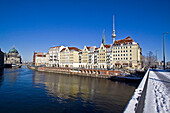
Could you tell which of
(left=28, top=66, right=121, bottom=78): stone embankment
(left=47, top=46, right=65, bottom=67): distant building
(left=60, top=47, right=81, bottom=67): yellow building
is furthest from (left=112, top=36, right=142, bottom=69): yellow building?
(left=47, top=46, right=65, bottom=67): distant building

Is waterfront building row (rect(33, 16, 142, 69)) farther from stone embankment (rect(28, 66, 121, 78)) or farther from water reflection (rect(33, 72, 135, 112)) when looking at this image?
water reflection (rect(33, 72, 135, 112))

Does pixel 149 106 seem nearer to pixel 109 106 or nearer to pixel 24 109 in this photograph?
pixel 109 106

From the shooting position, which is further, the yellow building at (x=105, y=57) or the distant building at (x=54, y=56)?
the distant building at (x=54, y=56)

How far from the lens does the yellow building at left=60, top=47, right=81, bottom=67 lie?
105m

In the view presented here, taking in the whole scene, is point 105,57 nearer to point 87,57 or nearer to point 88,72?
point 88,72

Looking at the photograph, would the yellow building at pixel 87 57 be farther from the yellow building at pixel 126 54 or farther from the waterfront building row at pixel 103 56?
the yellow building at pixel 126 54

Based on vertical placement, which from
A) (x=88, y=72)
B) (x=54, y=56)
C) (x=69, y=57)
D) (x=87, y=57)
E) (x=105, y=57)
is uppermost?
(x=54, y=56)

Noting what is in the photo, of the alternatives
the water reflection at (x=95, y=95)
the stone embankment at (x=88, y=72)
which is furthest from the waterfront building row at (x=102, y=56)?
the water reflection at (x=95, y=95)

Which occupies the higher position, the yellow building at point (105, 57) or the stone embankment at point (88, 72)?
the yellow building at point (105, 57)

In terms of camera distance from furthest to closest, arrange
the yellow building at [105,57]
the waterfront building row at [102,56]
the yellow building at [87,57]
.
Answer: the yellow building at [87,57]
the yellow building at [105,57]
the waterfront building row at [102,56]

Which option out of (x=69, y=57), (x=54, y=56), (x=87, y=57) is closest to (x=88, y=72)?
(x=87, y=57)

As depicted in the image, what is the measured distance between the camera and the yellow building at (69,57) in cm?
10494

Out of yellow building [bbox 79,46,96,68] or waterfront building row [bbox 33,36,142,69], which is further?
yellow building [bbox 79,46,96,68]

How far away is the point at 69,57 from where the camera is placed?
107500 millimetres
